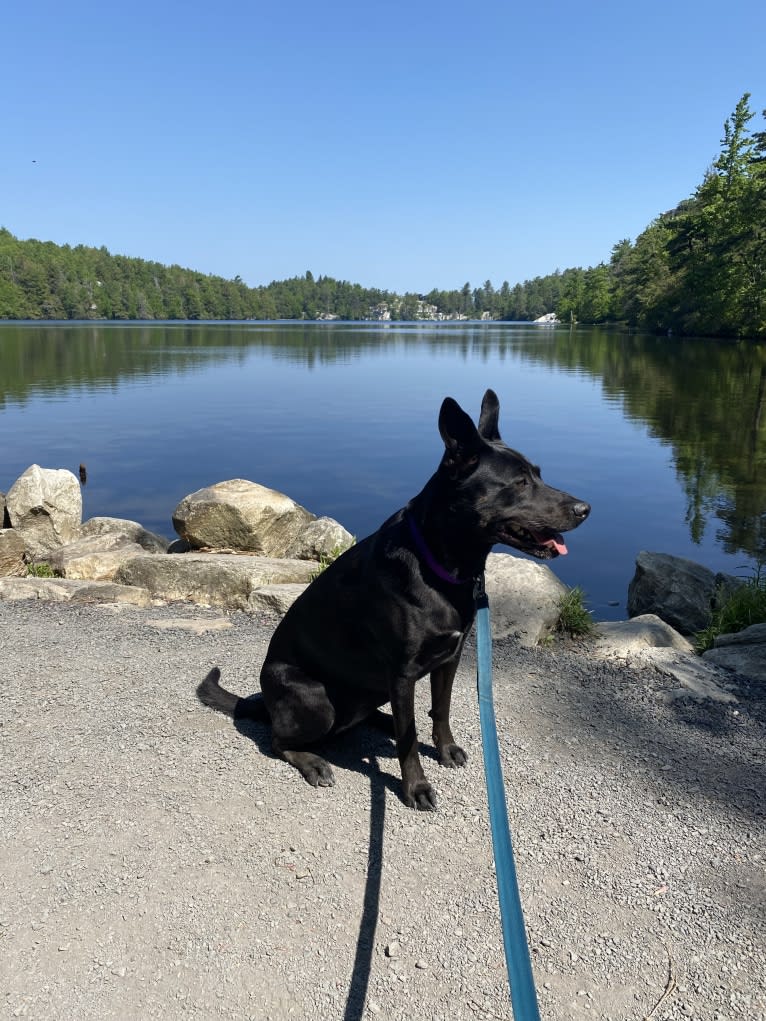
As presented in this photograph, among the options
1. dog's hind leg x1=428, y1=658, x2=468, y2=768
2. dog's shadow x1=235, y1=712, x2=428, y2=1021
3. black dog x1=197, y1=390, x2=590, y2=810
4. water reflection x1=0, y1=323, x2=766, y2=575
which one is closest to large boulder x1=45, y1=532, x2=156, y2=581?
dog's shadow x1=235, y1=712, x2=428, y2=1021

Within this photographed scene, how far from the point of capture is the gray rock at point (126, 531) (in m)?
12.0

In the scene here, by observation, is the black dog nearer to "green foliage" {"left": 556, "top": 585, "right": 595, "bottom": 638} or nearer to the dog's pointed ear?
the dog's pointed ear

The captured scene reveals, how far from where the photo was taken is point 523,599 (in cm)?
661

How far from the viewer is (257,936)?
294 cm

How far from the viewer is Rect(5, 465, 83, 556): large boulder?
11.0 meters

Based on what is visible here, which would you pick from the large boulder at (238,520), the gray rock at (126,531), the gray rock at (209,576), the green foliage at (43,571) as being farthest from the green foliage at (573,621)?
the gray rock at (126,531)

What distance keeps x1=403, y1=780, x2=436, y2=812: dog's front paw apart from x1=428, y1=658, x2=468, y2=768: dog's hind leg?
415mm

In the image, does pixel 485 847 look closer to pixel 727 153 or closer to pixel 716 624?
pixel 716 624

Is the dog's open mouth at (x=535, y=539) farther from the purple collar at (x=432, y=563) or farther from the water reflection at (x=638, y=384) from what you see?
the water reflection at (x=638, y=384)

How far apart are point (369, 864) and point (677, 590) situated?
24.4 ft

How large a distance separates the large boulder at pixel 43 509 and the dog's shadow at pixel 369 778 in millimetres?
7939

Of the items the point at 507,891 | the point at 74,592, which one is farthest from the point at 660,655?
the point at 74,592

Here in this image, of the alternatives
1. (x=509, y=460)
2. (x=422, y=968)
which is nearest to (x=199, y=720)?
(x=422, y=968)

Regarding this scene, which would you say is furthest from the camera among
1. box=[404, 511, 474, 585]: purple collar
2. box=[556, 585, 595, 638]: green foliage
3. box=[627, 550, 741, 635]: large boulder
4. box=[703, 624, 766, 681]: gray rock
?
box=[627, 550, 741, 635]: large boulder
